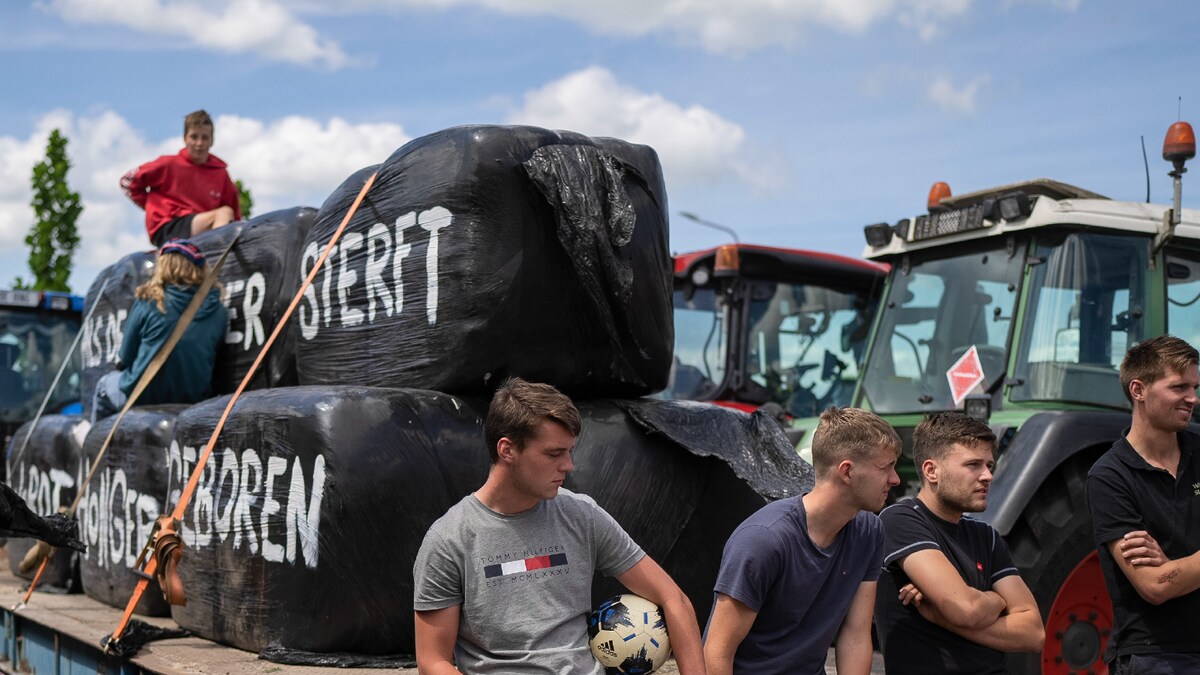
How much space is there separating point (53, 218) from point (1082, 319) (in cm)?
2036

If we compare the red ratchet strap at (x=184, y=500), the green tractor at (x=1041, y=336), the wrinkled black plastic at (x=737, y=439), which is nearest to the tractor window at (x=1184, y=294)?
the green tractor at (x=1041, y=336)

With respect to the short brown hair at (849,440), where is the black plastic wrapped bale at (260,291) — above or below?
above

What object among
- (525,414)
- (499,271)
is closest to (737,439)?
(499,271)

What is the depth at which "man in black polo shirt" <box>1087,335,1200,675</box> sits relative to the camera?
3221 millimetres

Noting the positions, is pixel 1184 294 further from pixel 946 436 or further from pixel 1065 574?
pixel 946 436

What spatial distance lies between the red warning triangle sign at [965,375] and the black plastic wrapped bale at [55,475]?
3.69 metres

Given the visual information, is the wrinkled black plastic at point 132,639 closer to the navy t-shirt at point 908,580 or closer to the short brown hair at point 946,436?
the navy t-shirt at point 908,580

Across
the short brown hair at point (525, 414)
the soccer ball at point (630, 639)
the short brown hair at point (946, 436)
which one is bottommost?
the soccer ball at point (630, 639)

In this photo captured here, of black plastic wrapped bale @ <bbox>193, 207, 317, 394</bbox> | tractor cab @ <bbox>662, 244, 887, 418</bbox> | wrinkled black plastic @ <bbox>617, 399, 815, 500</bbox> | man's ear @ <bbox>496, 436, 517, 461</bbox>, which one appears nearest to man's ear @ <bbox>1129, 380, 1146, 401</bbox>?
wrinkled black plastic @ <bbox>617, 399, 815, 500</bbox>

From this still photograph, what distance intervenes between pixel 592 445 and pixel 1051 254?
2381 millimetres

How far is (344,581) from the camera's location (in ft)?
12.7

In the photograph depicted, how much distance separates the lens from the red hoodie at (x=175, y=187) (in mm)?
6719

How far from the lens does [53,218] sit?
73.3ft

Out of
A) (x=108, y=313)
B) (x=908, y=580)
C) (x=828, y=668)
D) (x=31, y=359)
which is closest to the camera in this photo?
(x=908, y=580)
